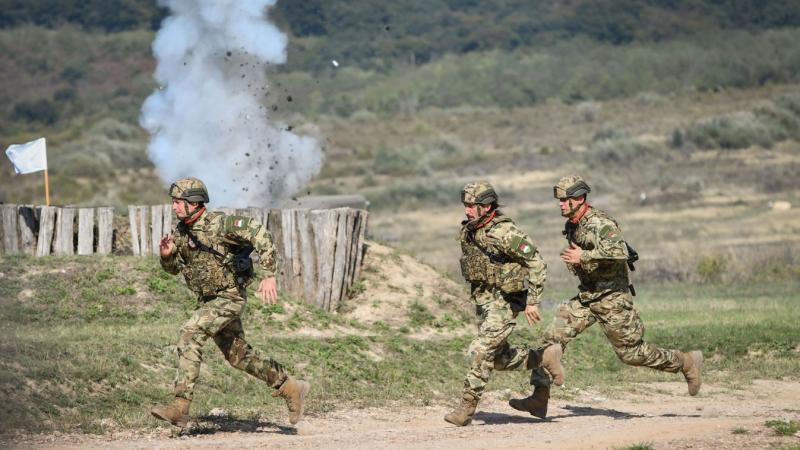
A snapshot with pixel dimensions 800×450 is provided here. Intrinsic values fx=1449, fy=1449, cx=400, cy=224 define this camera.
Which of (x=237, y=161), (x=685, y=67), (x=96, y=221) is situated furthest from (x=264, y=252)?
(x=685, y=67)

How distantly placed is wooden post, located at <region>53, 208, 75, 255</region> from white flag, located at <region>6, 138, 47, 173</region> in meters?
1.31

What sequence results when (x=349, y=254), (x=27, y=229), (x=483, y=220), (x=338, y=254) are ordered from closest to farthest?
(x=483, y=220) → (x=338, y=254) → (x=349, y=254) → (x=27, y=229)

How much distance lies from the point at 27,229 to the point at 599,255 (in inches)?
370

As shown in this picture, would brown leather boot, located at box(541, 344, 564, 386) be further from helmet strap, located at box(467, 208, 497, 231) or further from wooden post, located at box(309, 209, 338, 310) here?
wooden post, located at box(309, 209, 338, 310)

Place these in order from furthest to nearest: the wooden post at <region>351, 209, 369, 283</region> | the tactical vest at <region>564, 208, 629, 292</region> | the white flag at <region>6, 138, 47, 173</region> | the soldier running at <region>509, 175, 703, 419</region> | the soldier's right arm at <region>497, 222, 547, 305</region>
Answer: the white flag at <region>6, 138, 47, 173</region> → the wooden post at <region>351, 209, 369, 283</region> → the tactical vest at <region>564, 208, 629, 292</region> → the soldier running at <region>509, 175, 703, 419</region> → the soldier's right arm at <region>497, 222, 547, 305</region>

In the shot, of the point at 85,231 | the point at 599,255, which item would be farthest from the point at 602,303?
the point at 85,231

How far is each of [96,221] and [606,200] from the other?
24679 mm

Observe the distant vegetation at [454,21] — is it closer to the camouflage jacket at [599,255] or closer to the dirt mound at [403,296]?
the dirt mound at [403,296]

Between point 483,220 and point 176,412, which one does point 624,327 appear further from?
point 176,412

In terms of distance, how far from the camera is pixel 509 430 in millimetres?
11688

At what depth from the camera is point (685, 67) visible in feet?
222

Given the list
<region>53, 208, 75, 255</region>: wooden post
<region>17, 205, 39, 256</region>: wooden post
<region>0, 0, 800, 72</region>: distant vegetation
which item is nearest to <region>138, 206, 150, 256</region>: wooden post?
<region>53, 208, 75, 255</region>: wooden post

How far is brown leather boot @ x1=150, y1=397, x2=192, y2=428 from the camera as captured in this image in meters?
11.0

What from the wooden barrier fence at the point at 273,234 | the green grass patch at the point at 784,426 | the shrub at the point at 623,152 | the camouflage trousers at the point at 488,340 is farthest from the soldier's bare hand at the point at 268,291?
the shrub at the point at 623,152
